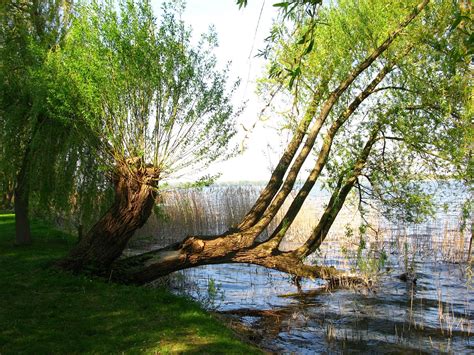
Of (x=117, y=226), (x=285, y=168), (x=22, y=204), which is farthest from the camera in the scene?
(x=22, y=204)

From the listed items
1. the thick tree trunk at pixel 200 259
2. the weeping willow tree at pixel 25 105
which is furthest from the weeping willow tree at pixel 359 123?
the weeping willow tree at pixel 25 105

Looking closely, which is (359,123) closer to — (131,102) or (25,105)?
(131,102)

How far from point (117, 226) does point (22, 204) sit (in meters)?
5.47

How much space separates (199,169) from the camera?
9.10 m

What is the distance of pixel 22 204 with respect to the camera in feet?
43.3

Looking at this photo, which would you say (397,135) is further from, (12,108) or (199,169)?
(12,108)

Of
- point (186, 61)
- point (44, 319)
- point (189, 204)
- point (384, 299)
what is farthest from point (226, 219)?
point (44, 319)

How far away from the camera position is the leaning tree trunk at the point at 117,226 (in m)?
9.27

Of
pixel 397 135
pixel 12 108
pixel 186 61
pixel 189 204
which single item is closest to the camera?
pixel 186 61

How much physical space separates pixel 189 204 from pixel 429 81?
11.8m

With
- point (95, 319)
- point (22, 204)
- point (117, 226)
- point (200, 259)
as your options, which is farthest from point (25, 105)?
point (95, 319)

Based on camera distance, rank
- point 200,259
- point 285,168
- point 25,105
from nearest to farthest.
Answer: point 200,259
point 285,168
point 25,105

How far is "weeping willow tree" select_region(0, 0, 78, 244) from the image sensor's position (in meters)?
11.4

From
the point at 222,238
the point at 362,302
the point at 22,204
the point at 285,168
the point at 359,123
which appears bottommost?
the point at 362,302
